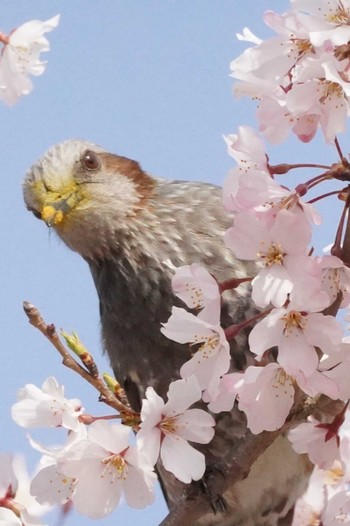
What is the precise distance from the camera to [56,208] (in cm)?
421

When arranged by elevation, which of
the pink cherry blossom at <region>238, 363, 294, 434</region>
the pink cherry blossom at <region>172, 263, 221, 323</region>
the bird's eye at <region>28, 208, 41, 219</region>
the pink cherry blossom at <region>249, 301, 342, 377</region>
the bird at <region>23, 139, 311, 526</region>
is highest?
the pink cherry blossom at <region>172, 263, 221, 323</region>

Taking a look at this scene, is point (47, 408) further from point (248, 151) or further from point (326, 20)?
point (326, 20)

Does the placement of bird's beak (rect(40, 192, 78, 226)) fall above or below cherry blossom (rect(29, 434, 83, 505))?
above

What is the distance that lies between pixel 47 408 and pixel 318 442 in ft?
2.38

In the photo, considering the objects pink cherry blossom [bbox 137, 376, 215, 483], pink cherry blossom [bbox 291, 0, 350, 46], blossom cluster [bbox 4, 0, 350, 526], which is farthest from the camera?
pink cherry blossom [bbox 137, 376, 215, 483]

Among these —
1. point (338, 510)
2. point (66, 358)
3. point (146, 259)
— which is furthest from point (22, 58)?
point (338, 510)

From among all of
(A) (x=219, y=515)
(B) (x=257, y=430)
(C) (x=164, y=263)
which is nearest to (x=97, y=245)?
(C) (x=164, y=263)

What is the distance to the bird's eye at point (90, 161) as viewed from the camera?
4.56 m

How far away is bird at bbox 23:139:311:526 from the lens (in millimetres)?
4211

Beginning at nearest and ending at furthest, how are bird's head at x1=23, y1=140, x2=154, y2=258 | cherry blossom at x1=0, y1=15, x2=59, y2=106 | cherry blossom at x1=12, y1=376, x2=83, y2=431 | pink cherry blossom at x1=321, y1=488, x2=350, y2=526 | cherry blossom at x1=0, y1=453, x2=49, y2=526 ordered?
1. cherry blossom at x1=12, y1=376, x2=83, y2=431
2. cherry blossom at x1=0, y1=15, x2=59, y2=106
3. cherry blossom at x1=0, y1=453, x2=49, y2=526
4. pink cherry blossom at x1=321, y1=488, x2=350, y2=526
5. bird's head at x1=23, y1=140, x2=154, y2=258

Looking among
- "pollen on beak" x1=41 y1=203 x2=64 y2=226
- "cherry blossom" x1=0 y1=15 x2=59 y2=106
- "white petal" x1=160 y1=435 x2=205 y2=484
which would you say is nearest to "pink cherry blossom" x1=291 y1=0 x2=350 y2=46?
"cherry blossom" x1=0 y1=15 x2=59 y2=106

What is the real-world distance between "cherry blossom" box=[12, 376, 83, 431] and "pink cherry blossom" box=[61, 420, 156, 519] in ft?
0.29

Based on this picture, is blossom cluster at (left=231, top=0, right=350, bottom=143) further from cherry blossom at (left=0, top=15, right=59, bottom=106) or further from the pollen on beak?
the pollen on beak

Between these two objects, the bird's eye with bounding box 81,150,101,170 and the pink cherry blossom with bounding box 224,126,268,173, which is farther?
the bird's eye with bounding box 81,150,101,170
